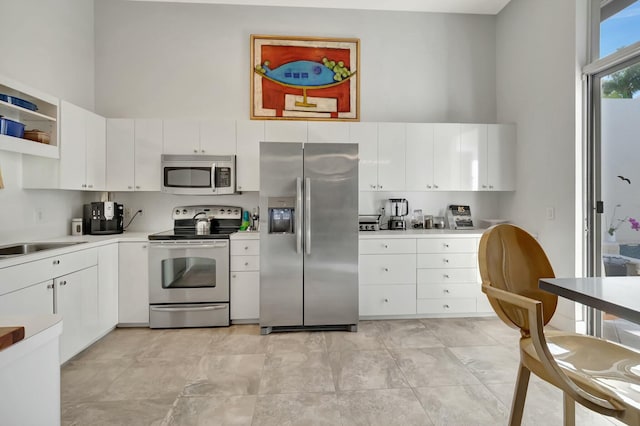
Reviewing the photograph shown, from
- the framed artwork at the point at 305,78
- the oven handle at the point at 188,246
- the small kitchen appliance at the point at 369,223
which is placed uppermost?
the framed artwork at the point at 305,78

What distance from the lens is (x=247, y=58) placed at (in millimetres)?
4141

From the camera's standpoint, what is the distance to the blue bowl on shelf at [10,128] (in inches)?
92.5

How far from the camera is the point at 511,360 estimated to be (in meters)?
2.70

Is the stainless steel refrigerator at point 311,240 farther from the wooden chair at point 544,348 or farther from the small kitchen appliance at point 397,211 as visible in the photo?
the wooden chair at point 544,348

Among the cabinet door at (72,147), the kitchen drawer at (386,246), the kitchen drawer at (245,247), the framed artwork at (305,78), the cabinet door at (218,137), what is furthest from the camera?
the framed artwork at (305,78)

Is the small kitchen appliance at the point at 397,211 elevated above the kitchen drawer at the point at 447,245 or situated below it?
above

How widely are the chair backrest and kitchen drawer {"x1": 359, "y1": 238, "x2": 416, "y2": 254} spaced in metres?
1.95

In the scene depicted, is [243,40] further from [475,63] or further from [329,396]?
[329,396]

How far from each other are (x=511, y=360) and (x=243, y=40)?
4.36 m

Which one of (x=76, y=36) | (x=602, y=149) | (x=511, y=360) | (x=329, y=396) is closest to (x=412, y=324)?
(x=511, y=360)

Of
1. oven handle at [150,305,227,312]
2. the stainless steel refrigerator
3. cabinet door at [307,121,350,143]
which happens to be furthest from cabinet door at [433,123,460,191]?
oven handle at [150,305,227,312]

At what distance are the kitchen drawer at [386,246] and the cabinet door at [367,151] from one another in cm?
65

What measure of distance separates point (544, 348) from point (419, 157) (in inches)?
117

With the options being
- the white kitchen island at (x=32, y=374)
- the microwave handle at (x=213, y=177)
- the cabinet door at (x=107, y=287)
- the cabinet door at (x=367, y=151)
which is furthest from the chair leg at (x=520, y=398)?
the cabinet door at (x=107, y=287)
